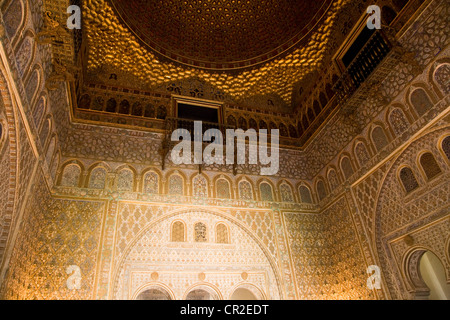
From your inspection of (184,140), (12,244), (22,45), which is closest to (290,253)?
(184,140)

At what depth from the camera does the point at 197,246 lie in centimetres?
629

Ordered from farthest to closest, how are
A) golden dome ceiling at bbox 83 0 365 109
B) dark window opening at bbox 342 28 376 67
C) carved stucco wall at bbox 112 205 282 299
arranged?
golden dome ceiling at bbox 83 0 365 109, dark window opening at bbox 342 28 376 67, carved stucco wall at bbox 112 205 282 299

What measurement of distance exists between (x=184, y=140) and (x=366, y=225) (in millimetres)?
4544

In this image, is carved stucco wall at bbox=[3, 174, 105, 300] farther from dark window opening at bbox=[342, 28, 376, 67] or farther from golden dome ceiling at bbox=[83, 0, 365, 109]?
dark window opening at bbox=[342, 28, 376, 67]

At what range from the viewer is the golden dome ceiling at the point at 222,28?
801 centimetres

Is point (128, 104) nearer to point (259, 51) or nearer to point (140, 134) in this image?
point (140, 134)

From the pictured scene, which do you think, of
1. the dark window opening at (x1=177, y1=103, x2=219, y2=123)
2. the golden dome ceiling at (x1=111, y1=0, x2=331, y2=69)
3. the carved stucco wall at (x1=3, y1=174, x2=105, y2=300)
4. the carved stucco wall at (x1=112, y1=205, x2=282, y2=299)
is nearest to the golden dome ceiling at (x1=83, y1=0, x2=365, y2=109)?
the golden dome ceiling at (x1=111, y1=0, x2=331, y2=69)

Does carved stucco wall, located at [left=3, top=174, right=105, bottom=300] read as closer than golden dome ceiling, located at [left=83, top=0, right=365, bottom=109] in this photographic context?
Yes

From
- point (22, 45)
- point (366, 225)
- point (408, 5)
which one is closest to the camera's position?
point (22, 45)

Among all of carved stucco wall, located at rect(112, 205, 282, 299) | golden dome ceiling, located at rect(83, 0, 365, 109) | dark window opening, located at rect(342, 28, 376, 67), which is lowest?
carved stucco wall, located at rect(112, 205, 282, 299)

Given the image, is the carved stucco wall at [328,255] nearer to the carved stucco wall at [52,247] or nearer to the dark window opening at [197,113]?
the dark window opening at [197,113]

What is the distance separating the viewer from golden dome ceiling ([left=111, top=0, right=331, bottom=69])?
801 cm

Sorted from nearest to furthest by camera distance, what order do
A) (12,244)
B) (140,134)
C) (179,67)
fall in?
(12,244) < (140,134) < (179,67)

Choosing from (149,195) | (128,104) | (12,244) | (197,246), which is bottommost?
(12,244)
